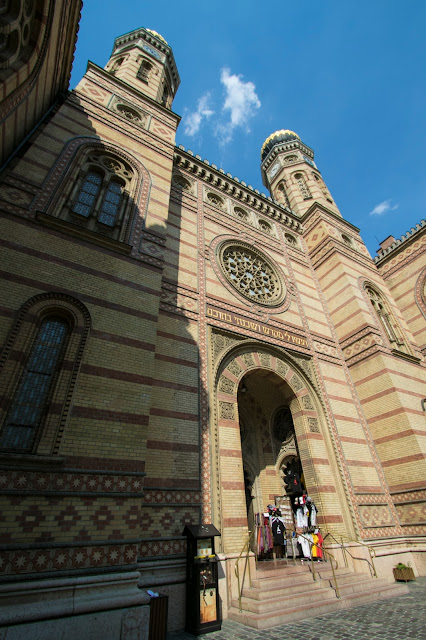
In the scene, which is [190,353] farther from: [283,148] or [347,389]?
[283,148]

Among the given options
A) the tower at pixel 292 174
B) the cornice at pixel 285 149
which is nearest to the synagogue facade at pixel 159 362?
the tower at pixel 292 174

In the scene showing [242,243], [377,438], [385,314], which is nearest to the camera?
[377,438]

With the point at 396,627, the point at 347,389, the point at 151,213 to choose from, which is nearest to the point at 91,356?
the point at 151,213

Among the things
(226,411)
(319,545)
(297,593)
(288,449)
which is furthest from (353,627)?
(288,449)

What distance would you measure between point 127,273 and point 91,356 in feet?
6.76

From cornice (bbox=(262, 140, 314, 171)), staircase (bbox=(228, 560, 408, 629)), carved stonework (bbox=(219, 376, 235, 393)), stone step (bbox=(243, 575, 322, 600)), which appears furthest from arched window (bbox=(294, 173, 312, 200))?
stone step (bbox=(243, 575, 322, 600))

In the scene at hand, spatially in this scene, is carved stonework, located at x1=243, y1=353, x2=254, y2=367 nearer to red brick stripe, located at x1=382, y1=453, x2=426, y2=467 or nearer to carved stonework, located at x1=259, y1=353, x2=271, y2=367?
carved stonework, located at x1=259, y1=353, x2=271, y2=367

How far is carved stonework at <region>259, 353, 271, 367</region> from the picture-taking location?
9.10 meters

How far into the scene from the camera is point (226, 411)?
24.7ft

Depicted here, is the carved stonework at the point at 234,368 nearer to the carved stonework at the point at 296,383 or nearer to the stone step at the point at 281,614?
the carved stonework at the point at 296,383

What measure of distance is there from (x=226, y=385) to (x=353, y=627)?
15.6ft

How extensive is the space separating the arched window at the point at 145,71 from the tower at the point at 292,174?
976cm

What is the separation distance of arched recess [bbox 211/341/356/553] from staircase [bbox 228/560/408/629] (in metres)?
0.79

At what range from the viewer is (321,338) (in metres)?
11.2
